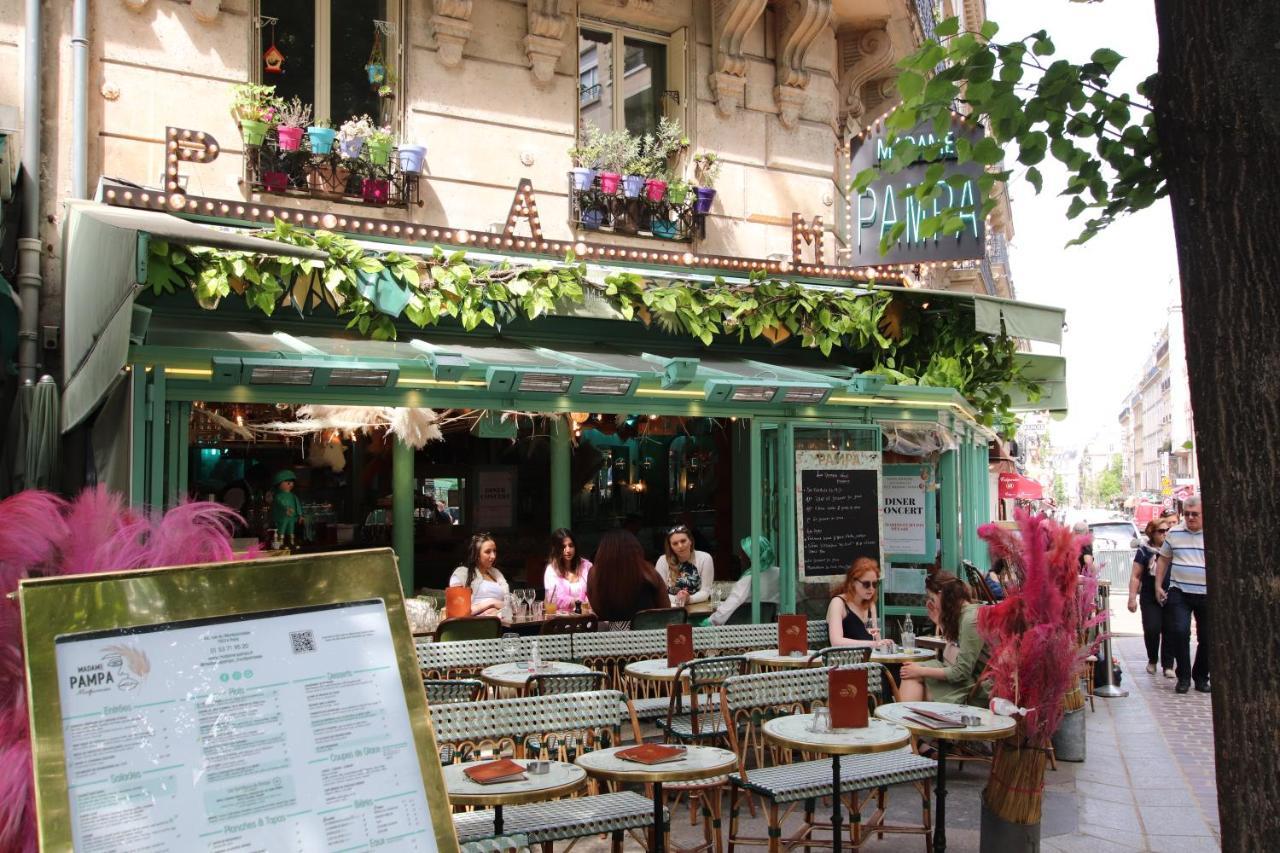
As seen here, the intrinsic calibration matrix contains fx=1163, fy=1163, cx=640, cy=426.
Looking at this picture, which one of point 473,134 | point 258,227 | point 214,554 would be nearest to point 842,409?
point 473,134

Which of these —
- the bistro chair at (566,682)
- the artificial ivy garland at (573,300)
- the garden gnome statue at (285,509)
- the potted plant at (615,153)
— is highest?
the potted plant at (615,153)

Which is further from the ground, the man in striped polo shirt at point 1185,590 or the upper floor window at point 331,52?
the upper floor window at point 331,52

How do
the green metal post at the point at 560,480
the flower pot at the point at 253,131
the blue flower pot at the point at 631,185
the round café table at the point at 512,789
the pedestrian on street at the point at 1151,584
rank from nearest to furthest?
1. the round café table at the point at 512,789
2. the flower pot at the point at 253,131
3. the blue flower pot at the point at 631,185
4. the green metal post at the point at 560,480
5. the pedestrian on street at the point at 1151,584

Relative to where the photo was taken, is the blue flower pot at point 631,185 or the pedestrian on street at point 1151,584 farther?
the pedestrian on street at point 1151,584

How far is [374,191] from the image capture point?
9953 mm

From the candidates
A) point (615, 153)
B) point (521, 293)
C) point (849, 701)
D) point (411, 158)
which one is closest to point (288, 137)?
point (411, 158)

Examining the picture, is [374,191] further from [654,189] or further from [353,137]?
[654,189]

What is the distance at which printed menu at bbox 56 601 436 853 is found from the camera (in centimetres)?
208

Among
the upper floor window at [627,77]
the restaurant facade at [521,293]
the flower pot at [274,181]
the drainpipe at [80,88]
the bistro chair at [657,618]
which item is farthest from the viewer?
the upper floor window at [627,77]

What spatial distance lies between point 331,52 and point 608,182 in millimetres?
2736

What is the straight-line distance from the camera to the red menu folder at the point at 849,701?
5.32m

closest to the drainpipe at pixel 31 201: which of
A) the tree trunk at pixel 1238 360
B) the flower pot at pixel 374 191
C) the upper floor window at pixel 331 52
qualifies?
the upper floor window at pixel 331 52

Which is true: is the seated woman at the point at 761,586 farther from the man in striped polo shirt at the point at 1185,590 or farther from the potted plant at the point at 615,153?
Result: the man in striped polo shirt at the point at 1185,590

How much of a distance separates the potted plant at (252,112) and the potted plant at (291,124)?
97mm
